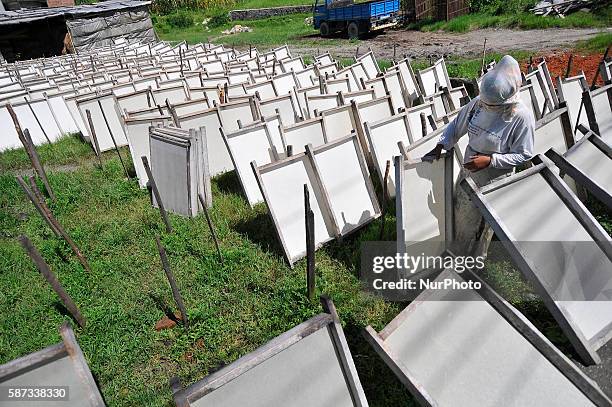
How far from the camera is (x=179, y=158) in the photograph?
4.31 meters

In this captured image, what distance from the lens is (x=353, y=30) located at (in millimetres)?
18734

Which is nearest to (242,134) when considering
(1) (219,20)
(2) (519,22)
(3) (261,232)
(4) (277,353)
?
(3) (261,232)

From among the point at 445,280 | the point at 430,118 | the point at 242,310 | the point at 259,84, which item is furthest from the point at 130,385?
the point at 259,84

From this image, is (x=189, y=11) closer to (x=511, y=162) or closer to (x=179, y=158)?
(x=179, y=158)

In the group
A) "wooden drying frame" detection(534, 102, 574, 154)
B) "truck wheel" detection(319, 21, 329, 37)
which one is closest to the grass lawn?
"wooden drying frame" detection(534, 102, 574, 154)

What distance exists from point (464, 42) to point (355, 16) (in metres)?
6.15

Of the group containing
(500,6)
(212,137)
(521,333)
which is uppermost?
(500,6)

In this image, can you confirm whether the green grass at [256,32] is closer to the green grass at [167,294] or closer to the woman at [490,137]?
the green grass at [167,294]

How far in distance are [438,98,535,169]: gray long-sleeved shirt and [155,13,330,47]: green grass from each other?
56.7 feet

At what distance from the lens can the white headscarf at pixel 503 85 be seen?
238 cm

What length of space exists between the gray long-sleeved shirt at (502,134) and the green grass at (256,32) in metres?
17.3

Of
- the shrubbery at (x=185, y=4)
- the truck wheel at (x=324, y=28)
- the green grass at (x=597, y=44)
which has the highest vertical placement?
the shrubbery at (x=185, y=4)

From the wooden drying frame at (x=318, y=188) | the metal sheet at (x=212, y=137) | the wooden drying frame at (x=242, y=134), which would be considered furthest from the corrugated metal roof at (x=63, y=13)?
the wooden drying frame at (x=318, y=188)

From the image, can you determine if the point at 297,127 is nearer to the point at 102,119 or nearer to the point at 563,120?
the point at 563,120
